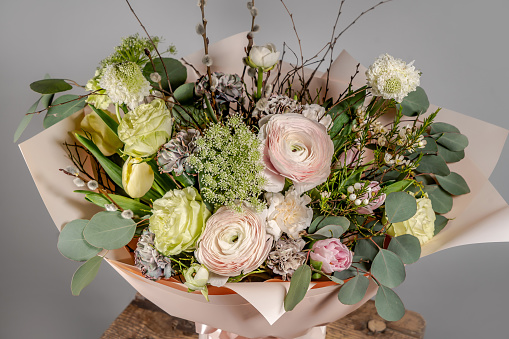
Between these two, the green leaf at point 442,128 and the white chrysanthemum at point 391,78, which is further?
the green leaf at point 442,128

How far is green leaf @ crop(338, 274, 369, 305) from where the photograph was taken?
76 cm

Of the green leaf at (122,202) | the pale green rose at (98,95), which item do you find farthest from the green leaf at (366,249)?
the pale green rose at (98,95)

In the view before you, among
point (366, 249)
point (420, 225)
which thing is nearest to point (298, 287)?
point (366, 249)

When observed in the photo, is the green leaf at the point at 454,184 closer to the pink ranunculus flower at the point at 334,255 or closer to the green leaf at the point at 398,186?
the green leaf at the point at 398,186

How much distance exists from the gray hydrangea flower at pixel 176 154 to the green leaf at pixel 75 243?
189mm

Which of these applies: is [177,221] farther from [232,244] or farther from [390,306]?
[390,306]

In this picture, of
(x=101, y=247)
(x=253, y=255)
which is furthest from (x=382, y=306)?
(x=101, y=247)

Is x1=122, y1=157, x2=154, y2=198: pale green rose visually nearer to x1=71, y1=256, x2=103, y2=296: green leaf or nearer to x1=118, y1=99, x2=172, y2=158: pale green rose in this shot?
x1=118, y1=99, x2=172, y2=158: pale green rose

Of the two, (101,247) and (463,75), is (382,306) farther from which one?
(463,75)

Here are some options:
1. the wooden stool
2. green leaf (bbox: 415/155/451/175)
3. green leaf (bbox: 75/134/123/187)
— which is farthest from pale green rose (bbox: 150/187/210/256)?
the wooden stool

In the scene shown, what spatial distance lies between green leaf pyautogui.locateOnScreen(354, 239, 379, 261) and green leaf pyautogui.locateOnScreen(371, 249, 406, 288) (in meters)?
0.02

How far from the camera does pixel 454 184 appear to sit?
35.7 inches

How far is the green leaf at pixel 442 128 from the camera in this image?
0.93 meters

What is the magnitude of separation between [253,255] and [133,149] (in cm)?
23
